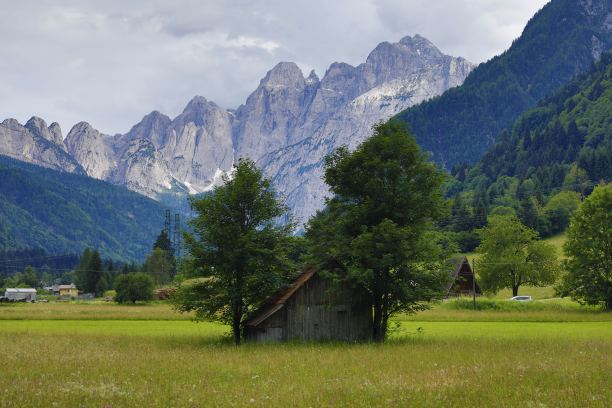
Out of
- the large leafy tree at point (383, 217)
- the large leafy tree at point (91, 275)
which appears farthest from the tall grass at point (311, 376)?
the large leafy tree at point (91, 275)

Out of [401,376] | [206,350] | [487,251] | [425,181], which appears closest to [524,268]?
[487,251]

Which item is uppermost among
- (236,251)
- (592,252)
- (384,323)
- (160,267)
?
(160,267)

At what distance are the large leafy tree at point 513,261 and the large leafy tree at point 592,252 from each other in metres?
24.3

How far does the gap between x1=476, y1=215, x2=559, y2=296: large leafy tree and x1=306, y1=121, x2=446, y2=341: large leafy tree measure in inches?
2397

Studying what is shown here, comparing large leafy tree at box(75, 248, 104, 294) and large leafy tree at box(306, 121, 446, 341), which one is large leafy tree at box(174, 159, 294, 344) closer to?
large leafy tree at box(306, 121, 446, 341)

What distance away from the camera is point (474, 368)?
77.5 ft

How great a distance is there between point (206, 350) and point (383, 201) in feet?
45.5

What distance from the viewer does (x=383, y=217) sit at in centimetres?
3984

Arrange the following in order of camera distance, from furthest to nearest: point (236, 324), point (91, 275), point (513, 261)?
point (91, 275) → point (513, 261) → point (236, 324)

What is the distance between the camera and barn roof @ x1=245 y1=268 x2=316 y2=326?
39.9 m

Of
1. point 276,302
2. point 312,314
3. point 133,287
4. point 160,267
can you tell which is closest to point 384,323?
point 312,314

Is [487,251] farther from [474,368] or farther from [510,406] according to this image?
[510,406]

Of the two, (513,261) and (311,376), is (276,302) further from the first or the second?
(513,261)

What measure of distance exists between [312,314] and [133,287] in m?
81.0
